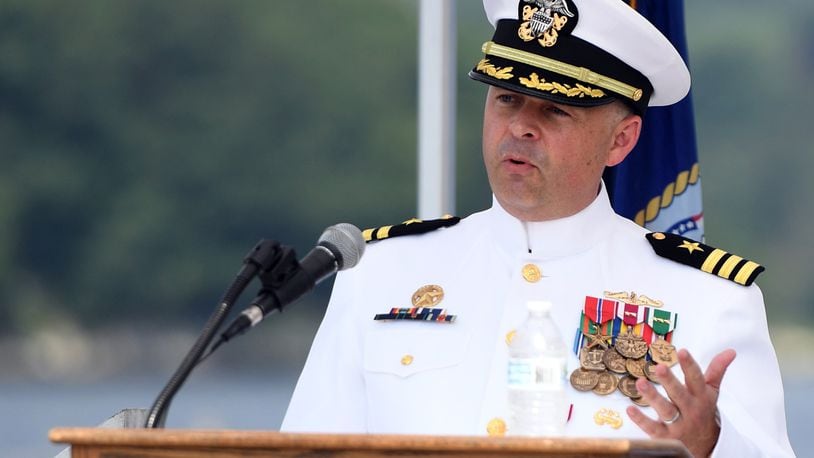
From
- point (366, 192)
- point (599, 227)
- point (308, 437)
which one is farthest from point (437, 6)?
point (308, 437)

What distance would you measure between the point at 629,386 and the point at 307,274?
3.01ft

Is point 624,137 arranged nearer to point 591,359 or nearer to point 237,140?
point 591,359

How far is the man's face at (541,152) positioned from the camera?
2.36 m

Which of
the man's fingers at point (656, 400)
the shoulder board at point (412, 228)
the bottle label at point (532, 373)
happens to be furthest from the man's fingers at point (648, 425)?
the shoulder board at point (412, 228)

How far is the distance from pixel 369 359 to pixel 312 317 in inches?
83.3

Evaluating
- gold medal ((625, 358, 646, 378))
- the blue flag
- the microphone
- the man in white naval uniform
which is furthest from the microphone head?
the blue flag

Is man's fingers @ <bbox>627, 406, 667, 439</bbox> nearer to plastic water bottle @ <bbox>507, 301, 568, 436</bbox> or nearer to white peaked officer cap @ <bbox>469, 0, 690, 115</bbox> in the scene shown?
plastic water bottle @ <bbox>507, 301, 568, 436</bbox>

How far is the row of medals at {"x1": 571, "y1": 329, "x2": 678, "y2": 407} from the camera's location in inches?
89.8

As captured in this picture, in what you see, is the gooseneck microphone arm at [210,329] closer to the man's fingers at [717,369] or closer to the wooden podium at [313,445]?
the wooden podium at [313,445]

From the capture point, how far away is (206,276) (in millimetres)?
4508

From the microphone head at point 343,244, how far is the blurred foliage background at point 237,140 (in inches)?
94.3

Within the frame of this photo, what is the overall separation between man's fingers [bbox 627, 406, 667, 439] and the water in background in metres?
2.68

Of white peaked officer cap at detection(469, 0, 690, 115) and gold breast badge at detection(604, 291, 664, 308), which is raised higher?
white peaked officer cap at detection(469, 0, 690, 115)

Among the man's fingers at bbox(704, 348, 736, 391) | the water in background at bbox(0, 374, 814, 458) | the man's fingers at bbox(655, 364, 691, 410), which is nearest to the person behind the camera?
the man's fingers at bbox(655, 364, 691, 410)
